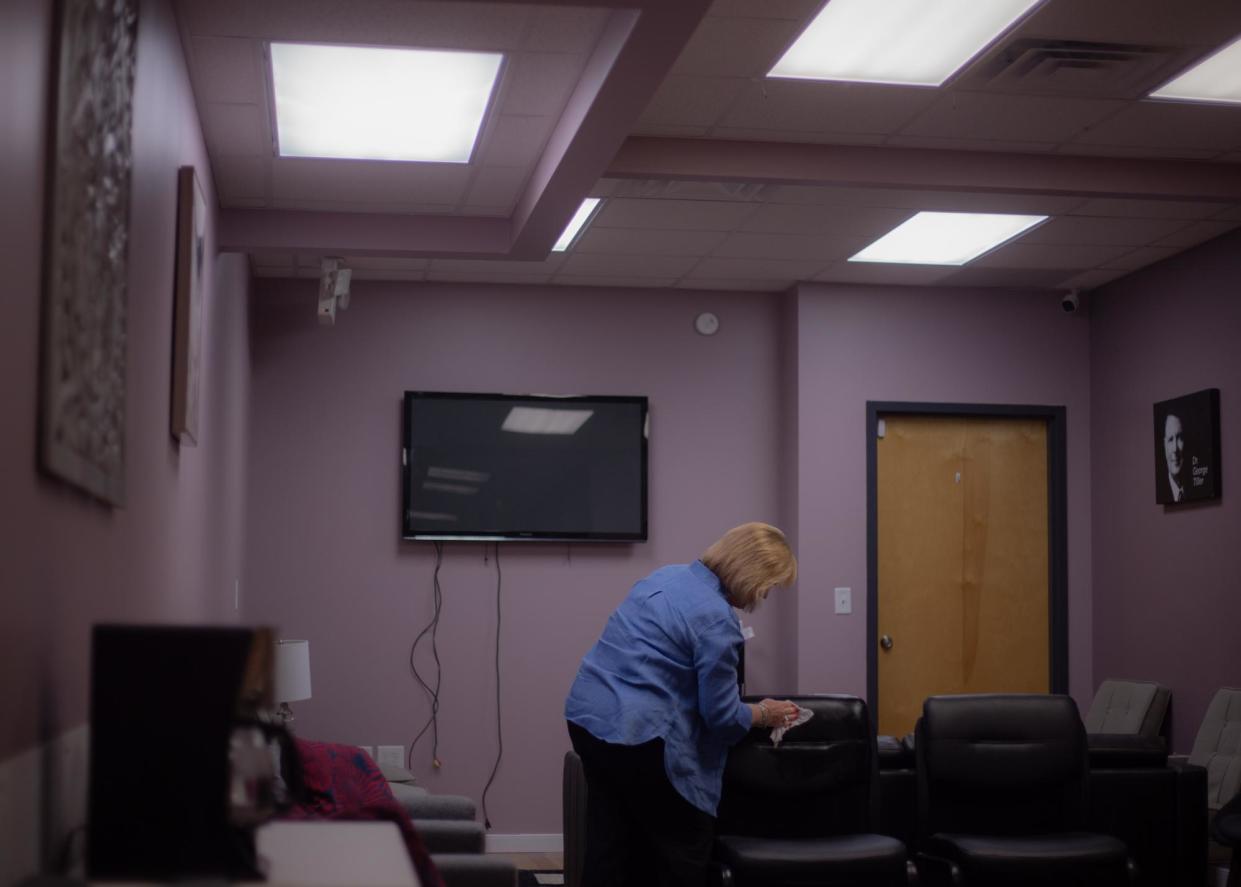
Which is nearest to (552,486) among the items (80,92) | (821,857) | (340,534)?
(340,534)

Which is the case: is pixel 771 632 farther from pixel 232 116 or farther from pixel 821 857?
pixel 232 116

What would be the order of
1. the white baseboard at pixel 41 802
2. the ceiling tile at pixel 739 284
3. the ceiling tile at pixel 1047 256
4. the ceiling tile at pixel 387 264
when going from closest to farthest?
the white baseboard at pixel 41 802 → the ceiling tile at pixel 1047 256 → the ceiling tile at pixel 387 264 → the ceiling tile at pixel 739 284

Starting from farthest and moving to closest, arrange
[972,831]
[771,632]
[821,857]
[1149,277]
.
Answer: [771,632] < [1149,277] < [972,831] < [821,857]

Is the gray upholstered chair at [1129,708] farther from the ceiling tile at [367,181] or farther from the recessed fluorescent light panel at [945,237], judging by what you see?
the ceiling tile at [367,181]

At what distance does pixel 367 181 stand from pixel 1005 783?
3.16 m

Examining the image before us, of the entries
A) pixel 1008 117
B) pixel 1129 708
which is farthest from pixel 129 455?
pixel 1129 708

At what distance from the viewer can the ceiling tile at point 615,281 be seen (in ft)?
24.6

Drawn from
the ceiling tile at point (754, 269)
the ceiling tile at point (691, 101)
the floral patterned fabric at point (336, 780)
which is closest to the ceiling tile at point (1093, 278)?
the ceiling tile at point (754, 269)

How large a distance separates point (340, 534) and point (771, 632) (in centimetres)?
226

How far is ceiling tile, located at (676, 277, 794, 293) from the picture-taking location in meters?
A: 7.55

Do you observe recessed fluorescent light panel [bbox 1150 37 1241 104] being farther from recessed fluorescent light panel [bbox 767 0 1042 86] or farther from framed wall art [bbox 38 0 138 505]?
framed wall art [bbox 38 0 138 505]

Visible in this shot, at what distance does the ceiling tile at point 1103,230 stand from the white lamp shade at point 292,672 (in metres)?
3.63

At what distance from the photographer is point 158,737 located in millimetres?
1928

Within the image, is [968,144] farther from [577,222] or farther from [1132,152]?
[577,222]
